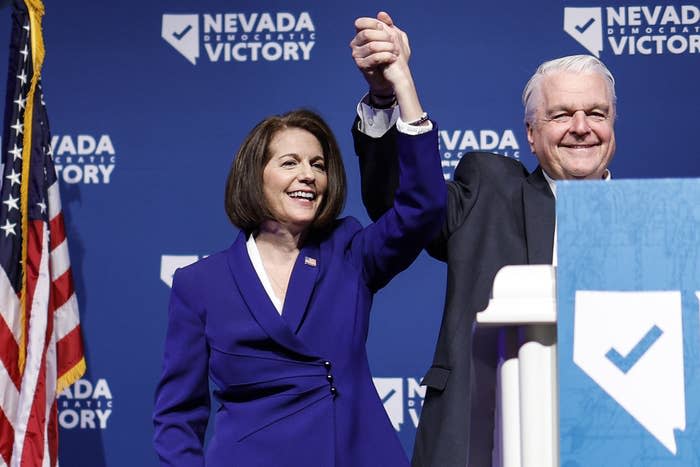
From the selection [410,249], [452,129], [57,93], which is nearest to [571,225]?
[410,249]

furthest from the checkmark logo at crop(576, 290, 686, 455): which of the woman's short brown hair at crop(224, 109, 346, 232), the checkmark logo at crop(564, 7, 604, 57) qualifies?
the checkmark logo at crop(564, 7, 604, 57)

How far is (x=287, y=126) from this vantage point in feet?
5.87

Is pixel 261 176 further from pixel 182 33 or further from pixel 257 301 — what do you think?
pixel 182 33

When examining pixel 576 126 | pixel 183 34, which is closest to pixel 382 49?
pixel 576 126

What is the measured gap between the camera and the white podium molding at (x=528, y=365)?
0.67m

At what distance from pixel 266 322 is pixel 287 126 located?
358 mm

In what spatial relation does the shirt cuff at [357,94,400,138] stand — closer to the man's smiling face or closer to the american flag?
the man's smiling face

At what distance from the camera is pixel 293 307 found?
1.64m

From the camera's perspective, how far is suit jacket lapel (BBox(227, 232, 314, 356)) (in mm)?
1598

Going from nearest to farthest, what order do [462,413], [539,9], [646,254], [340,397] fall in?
[646,254]
[340,397]
[462,413]
[539,9]

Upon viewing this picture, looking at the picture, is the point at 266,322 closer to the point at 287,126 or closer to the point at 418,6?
the point at 287,126

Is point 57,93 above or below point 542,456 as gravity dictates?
above

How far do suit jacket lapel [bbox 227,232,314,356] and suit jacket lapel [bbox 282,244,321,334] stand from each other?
20 mm

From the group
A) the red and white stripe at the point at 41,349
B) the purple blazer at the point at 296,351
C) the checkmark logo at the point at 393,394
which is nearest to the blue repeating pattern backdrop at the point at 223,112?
the checkmark logo at the point at 393,394
